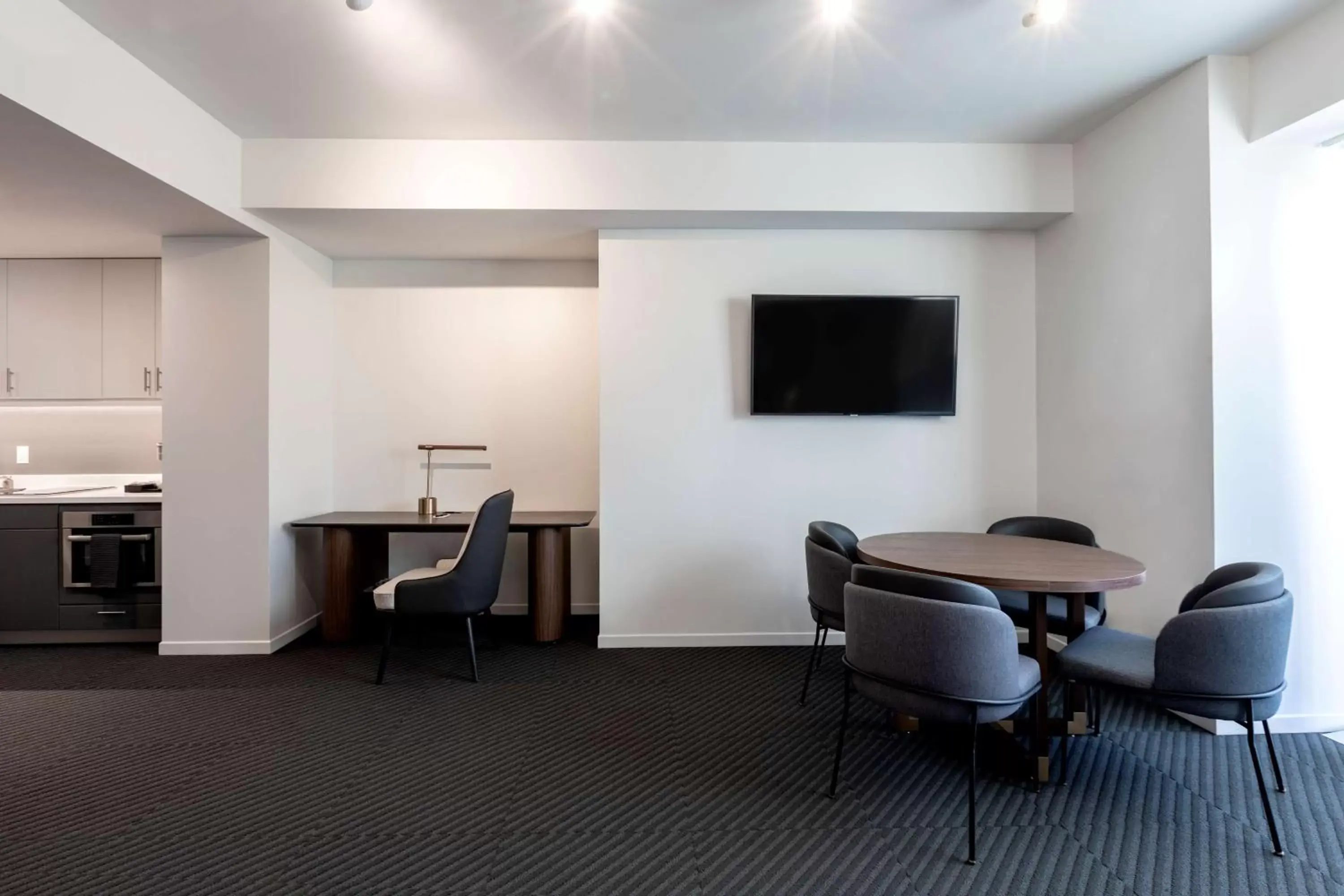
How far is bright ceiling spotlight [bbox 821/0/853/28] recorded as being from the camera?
→ 275 cm

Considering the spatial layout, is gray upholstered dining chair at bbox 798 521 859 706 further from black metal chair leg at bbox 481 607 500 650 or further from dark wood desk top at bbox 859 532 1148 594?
black metal chair leg at bbox 481 607 500 650

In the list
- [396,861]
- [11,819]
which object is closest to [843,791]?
[396,861]

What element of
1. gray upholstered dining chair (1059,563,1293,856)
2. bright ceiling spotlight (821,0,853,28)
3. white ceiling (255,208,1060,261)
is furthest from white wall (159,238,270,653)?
gray upholstered dining chair (1059,563,1293,856)

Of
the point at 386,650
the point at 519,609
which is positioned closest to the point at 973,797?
the point at 386,650

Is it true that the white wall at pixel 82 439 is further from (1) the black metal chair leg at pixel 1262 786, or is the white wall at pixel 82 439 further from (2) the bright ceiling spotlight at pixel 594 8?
(1) the black metal chair leg at pixel 1262 786

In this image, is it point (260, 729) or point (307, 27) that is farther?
point (260, 729)

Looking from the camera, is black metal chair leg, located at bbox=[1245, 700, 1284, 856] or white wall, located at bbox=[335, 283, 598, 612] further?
white wall, located at bbox=[335, 283, 598, 612]

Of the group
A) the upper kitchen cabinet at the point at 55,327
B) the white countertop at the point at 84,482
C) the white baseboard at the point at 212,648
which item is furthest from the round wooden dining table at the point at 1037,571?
the upper kitchen cabinet at the point at 55,327

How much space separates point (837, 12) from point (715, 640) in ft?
11.4

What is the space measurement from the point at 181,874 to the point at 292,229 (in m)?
3.65

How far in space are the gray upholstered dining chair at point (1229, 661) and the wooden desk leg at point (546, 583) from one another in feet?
10.1

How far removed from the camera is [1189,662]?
7.37ft

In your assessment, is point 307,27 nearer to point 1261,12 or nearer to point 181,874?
point 181,874

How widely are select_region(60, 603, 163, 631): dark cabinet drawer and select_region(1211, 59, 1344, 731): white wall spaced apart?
607 cm
